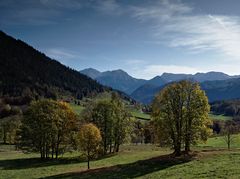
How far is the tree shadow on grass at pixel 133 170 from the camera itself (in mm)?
51438

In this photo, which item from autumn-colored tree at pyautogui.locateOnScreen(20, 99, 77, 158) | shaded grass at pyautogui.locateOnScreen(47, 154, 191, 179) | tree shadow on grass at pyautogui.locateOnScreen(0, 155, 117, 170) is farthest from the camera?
autumn-colored tree at pyautogui.locateOnScreen(20, 99, 77, 158)

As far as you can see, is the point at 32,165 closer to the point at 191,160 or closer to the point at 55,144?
the point at 55,144

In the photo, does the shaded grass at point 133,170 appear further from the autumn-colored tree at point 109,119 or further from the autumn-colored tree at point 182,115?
the autumn-colored tree at point 109,119

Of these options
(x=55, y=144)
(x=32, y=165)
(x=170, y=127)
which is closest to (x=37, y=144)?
(x=55, y=144)

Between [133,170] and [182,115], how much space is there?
50.7ft

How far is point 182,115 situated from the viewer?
2467 inches

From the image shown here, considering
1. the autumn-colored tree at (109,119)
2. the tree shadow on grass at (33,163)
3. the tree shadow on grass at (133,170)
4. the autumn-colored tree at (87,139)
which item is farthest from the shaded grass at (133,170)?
the autumn-colored tree at (109,119)

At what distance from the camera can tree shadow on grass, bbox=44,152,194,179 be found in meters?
51.4

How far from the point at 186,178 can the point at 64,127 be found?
4772cm

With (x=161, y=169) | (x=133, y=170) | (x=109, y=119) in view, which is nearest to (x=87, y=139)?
(x=133, y=170)

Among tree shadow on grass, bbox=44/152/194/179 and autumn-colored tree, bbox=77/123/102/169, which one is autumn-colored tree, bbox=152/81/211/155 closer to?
tree shadow on grass, bbox=44/152/194/179

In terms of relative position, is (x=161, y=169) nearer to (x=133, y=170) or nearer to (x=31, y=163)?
(x=133, y=170)

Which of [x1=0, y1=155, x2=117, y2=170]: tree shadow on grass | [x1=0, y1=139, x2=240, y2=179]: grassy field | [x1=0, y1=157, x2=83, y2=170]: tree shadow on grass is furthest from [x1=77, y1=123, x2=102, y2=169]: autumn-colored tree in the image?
[x1=0, y1=157, x2=83, y2=170]: tree shadow on grass

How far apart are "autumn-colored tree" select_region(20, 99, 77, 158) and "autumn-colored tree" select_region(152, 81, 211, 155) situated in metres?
28.5
